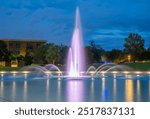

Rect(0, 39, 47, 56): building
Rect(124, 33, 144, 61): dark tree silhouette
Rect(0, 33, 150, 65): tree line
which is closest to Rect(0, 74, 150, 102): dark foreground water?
Rect(0, 33, 150, 65): tree line

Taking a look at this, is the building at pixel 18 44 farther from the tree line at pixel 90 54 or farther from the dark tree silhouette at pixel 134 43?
the dark tree silhouette at pixel 134 43

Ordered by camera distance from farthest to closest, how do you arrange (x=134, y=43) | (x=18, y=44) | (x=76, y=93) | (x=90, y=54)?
(x=18, y=44)
(x=134, y=43)
(x=90, y=54)
(x=76, y=93)

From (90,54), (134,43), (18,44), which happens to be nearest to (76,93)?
(90,54)

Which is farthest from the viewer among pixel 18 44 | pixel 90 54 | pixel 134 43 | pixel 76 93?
pixel 18 44

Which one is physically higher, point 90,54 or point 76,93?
point 90,54

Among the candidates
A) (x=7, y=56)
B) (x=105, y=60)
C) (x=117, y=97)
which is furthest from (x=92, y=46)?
(x=117, y=97)

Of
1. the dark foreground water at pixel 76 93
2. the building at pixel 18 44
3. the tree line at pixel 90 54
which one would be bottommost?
the dark foreground water at pixel 76 93

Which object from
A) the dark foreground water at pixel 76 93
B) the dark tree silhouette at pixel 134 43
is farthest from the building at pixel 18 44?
the dark foreground water at pixel 76 93

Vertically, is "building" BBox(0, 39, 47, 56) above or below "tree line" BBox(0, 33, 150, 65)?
above

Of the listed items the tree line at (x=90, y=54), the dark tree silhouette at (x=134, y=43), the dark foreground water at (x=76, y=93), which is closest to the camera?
the dark foreground water at (x=76, y=93)

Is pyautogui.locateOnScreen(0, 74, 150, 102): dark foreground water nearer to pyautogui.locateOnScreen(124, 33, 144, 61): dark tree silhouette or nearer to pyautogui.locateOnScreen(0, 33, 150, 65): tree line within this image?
pyautogui.locateOnScreen(0, 33, 150, 65): tree line

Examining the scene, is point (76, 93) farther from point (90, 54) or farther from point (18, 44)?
point (18, 44)

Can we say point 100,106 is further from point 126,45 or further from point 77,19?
point 126,45

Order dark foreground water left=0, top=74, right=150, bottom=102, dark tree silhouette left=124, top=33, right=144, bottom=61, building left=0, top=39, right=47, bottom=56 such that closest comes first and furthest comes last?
dark foreground water left=0, top=74, right=150, bottom=102
dark tree silhouette left=124, top=33, right=144, bottom=61
building left=0, top=39, right=47, bottom=56
